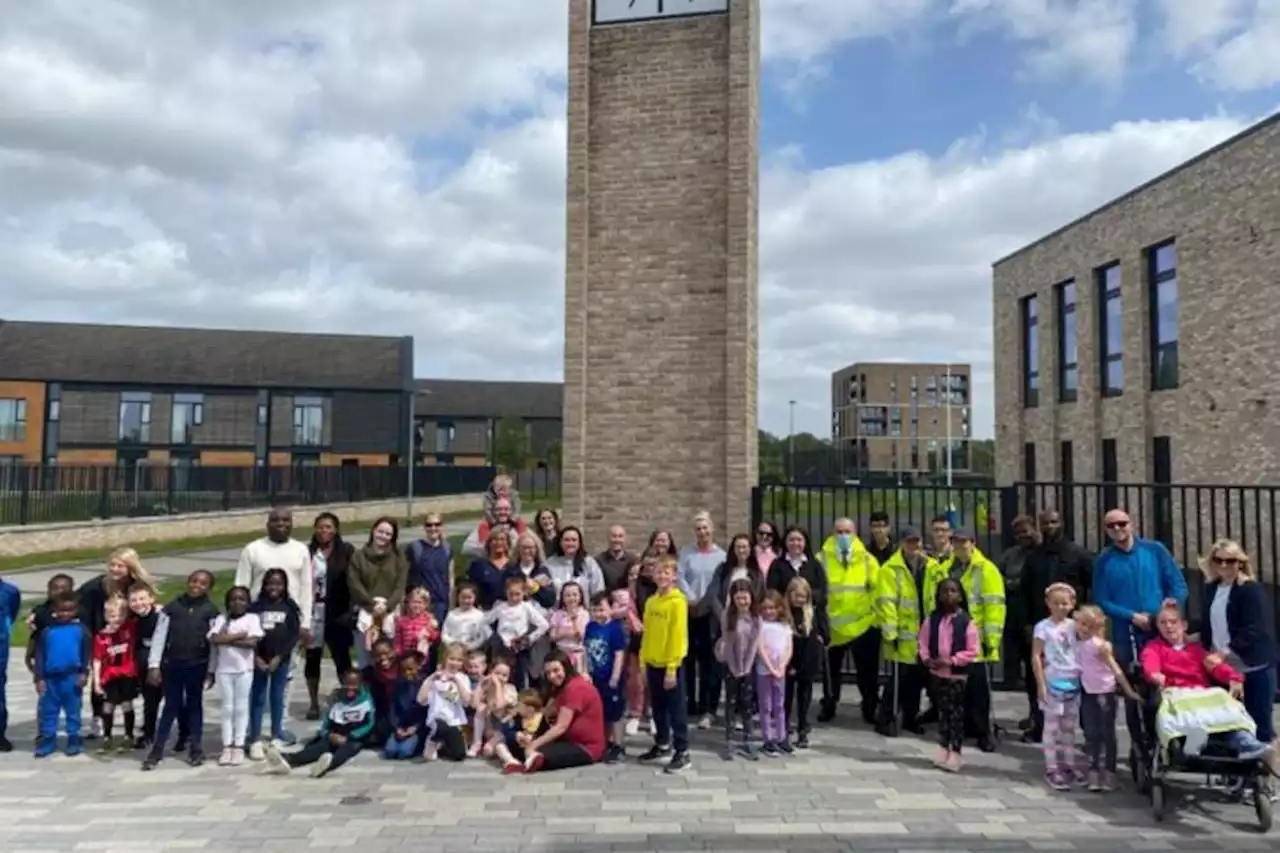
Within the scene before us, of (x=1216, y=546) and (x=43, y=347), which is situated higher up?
(x=43, y=347)

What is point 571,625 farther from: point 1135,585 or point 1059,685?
point 1135,585

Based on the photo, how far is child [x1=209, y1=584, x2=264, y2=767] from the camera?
6848 millimetres

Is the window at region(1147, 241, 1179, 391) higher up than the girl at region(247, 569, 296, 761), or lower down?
higher up

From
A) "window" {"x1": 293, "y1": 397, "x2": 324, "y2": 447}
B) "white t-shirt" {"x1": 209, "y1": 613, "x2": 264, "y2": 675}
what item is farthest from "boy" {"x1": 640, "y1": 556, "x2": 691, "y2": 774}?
"window" {"x1": 293, "y1": 397, "x2": 324, "y2": 447}

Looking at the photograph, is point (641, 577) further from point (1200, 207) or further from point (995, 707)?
point (1200, 207)

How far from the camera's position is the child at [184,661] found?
22.5ft

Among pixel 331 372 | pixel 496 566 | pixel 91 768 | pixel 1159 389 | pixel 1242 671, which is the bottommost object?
pixel 91 768

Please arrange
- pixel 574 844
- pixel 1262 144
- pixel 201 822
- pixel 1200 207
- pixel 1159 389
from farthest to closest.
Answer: pixel 1159 389
pixel 1200 207
pixel 1262 144
pixel 201 822
pixel 574 844

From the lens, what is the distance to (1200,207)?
18516 mm

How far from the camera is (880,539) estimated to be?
8.18 meters

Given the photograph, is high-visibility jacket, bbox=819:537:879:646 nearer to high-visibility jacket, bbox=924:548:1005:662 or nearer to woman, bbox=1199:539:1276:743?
high-visibility jacket, bbox=924:548:1005:662

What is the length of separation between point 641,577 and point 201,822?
12.0 ft

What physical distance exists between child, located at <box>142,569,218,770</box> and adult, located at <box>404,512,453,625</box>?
1.67 meters

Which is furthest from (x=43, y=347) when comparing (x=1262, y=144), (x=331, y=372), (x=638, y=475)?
(x=1262, y=144)
